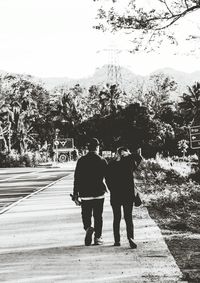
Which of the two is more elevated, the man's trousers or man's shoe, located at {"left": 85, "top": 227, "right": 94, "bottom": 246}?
the man's trousers

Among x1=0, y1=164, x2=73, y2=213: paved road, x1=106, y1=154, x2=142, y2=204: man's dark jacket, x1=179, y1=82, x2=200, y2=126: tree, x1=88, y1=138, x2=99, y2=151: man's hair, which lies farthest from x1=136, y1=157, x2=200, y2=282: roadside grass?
x1=179, y1=82, x2=200, y2=126: tree

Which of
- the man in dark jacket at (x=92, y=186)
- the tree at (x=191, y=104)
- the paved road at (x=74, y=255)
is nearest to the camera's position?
the paved road at (x=74, y=255)

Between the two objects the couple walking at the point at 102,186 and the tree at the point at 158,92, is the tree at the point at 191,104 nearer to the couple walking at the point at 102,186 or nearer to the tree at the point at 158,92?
the tree at the point at 158,92

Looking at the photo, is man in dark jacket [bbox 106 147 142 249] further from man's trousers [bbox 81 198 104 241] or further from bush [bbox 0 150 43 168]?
bush [bbox 0 150 43 168]

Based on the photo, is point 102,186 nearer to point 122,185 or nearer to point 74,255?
point 122,185

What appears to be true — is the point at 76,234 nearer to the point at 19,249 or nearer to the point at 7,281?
the point at 19,249

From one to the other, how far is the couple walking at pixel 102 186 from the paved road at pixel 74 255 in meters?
0.30

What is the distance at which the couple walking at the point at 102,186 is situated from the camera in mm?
8664

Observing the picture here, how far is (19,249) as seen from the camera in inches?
341

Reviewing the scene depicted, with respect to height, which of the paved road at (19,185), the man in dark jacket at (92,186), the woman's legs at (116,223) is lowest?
the paved road at (19,185)

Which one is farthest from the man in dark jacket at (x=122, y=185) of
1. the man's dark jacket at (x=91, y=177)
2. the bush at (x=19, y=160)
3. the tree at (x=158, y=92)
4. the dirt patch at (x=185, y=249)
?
the tree at (x=158, y=92)

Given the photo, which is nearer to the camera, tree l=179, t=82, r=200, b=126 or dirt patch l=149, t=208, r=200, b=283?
dirt patch l=149, t=208, r=200, b=283

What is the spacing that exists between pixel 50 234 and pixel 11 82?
7718cm

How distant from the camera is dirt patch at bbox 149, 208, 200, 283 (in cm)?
664
